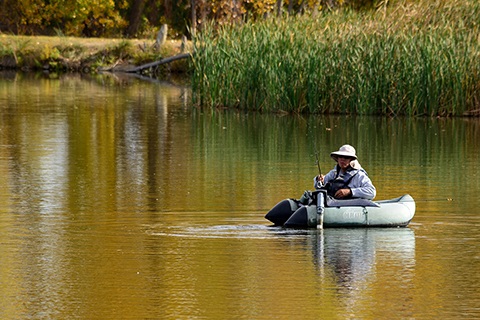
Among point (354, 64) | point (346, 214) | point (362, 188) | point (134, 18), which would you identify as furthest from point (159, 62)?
point (346, 214)

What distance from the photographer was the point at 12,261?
12.4 m

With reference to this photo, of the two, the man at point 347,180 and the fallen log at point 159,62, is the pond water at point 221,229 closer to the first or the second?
the man at point 347,180

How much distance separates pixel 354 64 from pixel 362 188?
1513 cm

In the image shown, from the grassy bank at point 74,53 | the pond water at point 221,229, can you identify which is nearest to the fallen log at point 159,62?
the grassy bank at point 74,53

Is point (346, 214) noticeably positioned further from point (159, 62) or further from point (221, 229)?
point (159, 62)

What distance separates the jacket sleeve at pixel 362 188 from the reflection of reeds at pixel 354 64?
1453 centimetres


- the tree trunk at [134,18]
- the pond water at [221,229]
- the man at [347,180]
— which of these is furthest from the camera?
the tree trunk at [134,18]

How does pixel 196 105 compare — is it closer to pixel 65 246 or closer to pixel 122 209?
pixel 122 209

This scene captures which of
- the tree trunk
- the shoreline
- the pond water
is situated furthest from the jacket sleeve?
the tree trunk

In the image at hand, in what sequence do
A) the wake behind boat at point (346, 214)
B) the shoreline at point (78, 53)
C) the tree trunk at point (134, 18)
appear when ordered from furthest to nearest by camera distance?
the tree trunk at point (134, 18) < the shoreline at point (78, 53) < the wake behind boat at point (346, 214)

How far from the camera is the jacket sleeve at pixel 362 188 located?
1456cm

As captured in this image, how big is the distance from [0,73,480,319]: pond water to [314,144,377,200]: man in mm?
457

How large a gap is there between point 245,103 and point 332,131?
5256 millimetres

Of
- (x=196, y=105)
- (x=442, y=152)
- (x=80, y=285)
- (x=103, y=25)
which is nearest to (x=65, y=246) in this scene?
(x=80, y=285)
